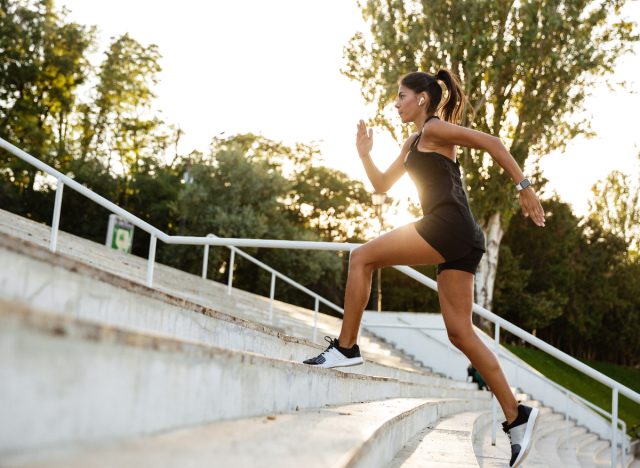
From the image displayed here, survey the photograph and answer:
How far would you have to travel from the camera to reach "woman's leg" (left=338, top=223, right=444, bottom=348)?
335 centimetres

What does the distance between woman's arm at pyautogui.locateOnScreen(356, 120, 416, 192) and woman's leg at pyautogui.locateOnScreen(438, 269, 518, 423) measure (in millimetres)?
795

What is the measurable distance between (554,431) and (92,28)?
25.6 m

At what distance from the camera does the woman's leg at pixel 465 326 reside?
3.43m

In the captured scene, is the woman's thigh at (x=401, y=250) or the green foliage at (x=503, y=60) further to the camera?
the green foliage at (x=503, y=60)

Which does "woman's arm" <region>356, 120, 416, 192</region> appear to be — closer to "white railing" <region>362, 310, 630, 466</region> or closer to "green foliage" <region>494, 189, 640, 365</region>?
"white railing" <region>362, 310, 630, 466</region>

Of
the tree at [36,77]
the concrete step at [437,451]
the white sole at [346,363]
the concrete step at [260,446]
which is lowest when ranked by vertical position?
the concrete step at [437,451]

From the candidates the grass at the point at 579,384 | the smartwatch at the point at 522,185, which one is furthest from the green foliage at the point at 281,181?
the smartwatch at the point at 522,185

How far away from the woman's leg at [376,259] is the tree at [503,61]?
15306mm

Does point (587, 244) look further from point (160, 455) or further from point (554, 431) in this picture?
point (160, 455)

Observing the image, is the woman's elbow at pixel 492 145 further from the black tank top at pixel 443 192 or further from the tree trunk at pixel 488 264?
the tree trunk at pixel 488 264

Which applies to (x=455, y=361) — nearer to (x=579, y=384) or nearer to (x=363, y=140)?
(x=363, y=140)

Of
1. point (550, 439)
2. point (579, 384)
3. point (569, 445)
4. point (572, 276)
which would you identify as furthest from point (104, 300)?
point (572, 276)

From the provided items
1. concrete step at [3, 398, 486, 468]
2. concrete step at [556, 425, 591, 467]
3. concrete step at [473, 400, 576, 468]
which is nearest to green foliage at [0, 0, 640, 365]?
concrete step at [556, 425, 591, 467]

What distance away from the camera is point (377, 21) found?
1938 cm
